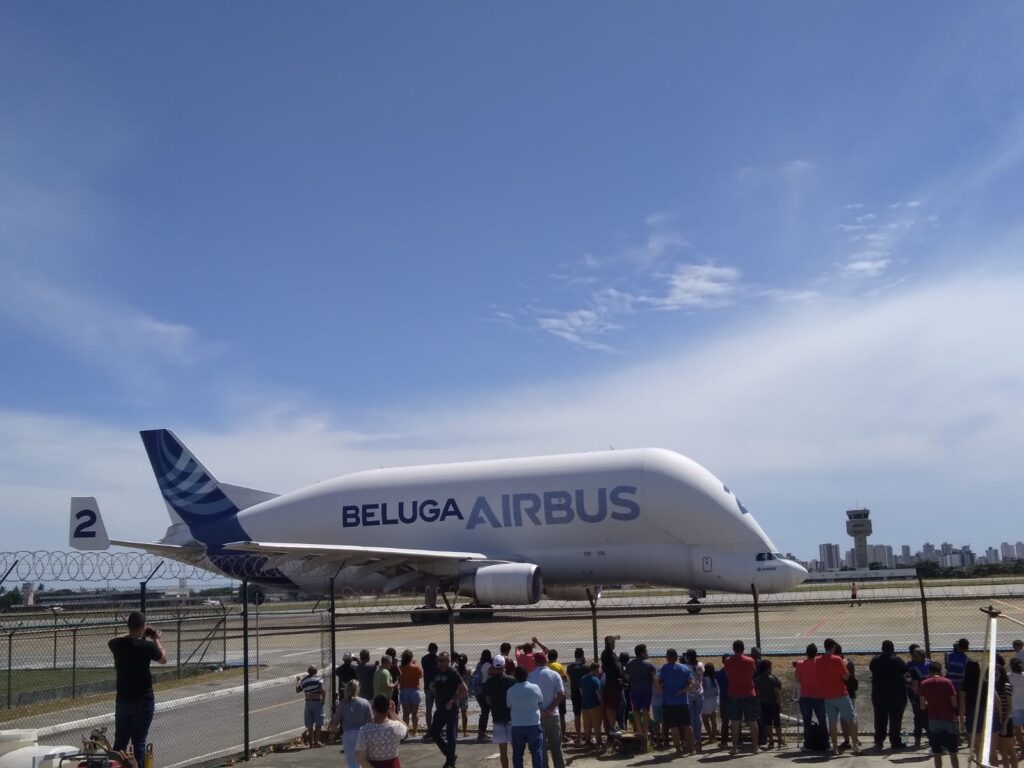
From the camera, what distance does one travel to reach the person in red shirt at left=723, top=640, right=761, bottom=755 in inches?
488

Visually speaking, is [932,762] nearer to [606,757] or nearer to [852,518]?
[606,757]

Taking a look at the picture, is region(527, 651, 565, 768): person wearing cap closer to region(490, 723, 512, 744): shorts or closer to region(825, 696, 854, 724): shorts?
region(490, 723, 512, 744): shorts

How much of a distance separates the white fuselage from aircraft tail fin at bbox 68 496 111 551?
9.57 m

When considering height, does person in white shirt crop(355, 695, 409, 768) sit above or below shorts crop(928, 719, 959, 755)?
above

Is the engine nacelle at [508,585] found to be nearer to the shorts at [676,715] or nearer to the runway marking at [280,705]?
the runway marking at [280,705]

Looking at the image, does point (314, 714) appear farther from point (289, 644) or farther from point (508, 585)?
point (289, 644)

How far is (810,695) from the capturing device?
12102mm

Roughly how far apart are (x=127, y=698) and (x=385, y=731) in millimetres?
2865

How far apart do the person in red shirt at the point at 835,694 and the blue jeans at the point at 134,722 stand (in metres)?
7.78

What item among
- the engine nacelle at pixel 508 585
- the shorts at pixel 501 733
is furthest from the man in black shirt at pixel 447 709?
the engine nacelle at pixel 508 585


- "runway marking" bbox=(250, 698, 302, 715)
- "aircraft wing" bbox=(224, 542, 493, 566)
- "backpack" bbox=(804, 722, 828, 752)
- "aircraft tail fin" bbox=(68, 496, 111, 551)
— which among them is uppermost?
"aircraft tail fin" bbox=(68, 496, 111, 551)

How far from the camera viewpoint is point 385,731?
8.40 meters

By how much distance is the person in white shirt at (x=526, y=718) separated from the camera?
34.4ft

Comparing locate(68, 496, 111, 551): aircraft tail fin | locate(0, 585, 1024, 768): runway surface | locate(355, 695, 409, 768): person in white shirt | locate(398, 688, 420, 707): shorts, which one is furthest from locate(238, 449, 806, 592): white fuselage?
locate(355, 695, 409, 768): person in white shirt
